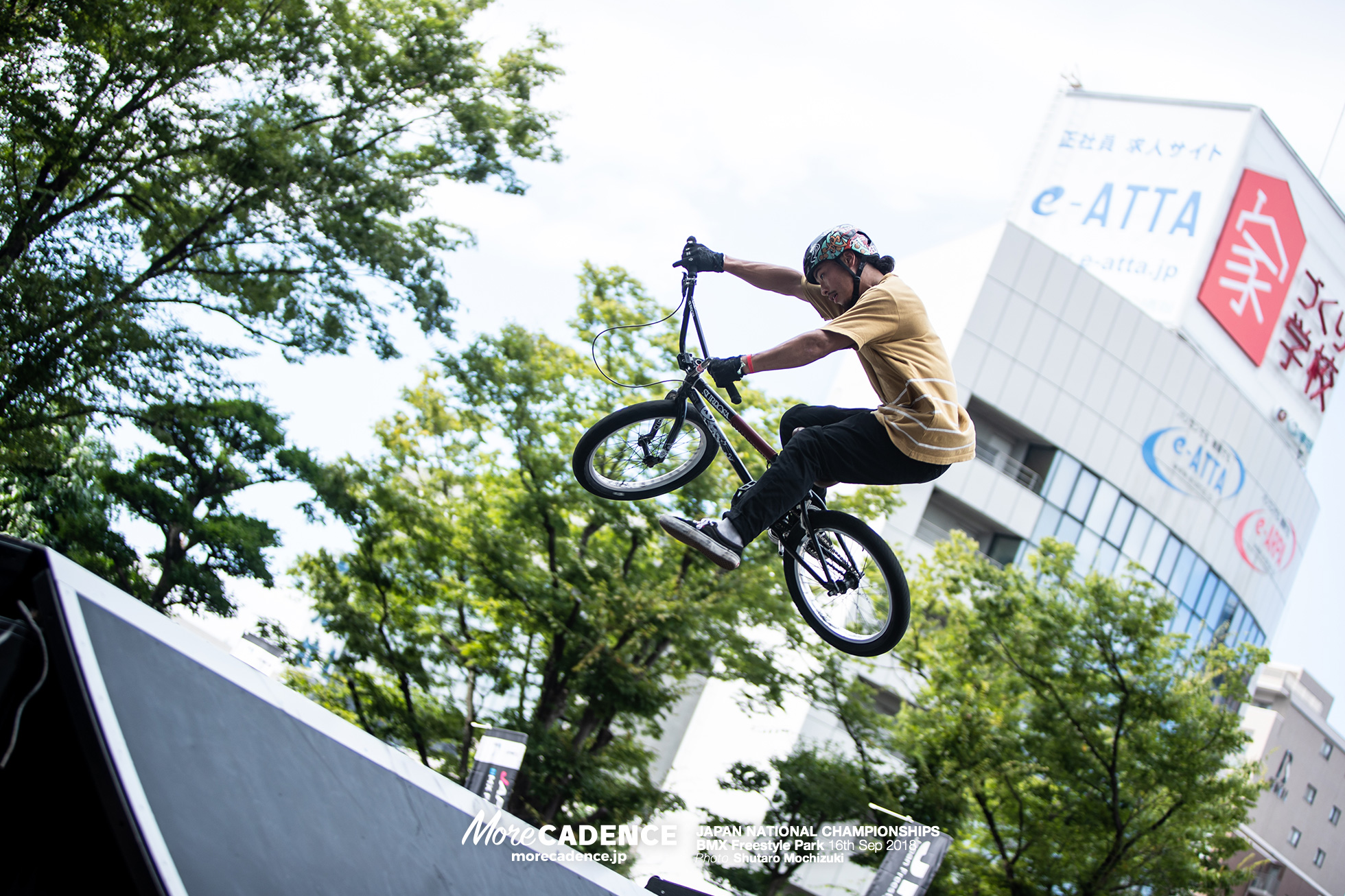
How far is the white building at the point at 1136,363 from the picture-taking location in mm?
27641

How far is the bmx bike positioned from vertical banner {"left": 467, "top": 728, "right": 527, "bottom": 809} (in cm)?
579

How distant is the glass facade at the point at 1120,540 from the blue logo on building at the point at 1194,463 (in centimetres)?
154

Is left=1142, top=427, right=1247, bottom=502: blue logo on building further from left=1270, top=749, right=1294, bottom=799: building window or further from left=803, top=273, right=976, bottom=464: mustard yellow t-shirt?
left=803, top=273, right=976, bottom=464: mustard yellow t-shirt

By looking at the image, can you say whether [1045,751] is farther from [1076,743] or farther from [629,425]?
[629,425]

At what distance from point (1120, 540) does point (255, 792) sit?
29.8 metres

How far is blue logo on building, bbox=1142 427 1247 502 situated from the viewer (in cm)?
A: 3025

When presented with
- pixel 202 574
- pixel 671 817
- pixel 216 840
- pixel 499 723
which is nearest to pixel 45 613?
pixel 216 840

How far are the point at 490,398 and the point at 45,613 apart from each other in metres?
11.5

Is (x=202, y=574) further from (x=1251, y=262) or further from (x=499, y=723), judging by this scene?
(x=1251, y=262)

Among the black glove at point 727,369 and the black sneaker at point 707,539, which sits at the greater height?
the black glove at point 727,369

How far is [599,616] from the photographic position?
1401 cm

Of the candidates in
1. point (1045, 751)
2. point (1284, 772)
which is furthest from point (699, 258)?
point (1284, 772)

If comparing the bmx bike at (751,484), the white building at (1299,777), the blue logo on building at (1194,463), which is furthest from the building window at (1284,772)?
the bmx bike at (751,484)

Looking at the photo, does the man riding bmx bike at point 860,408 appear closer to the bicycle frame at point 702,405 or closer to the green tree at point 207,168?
the bicycle frame at point 702,405
